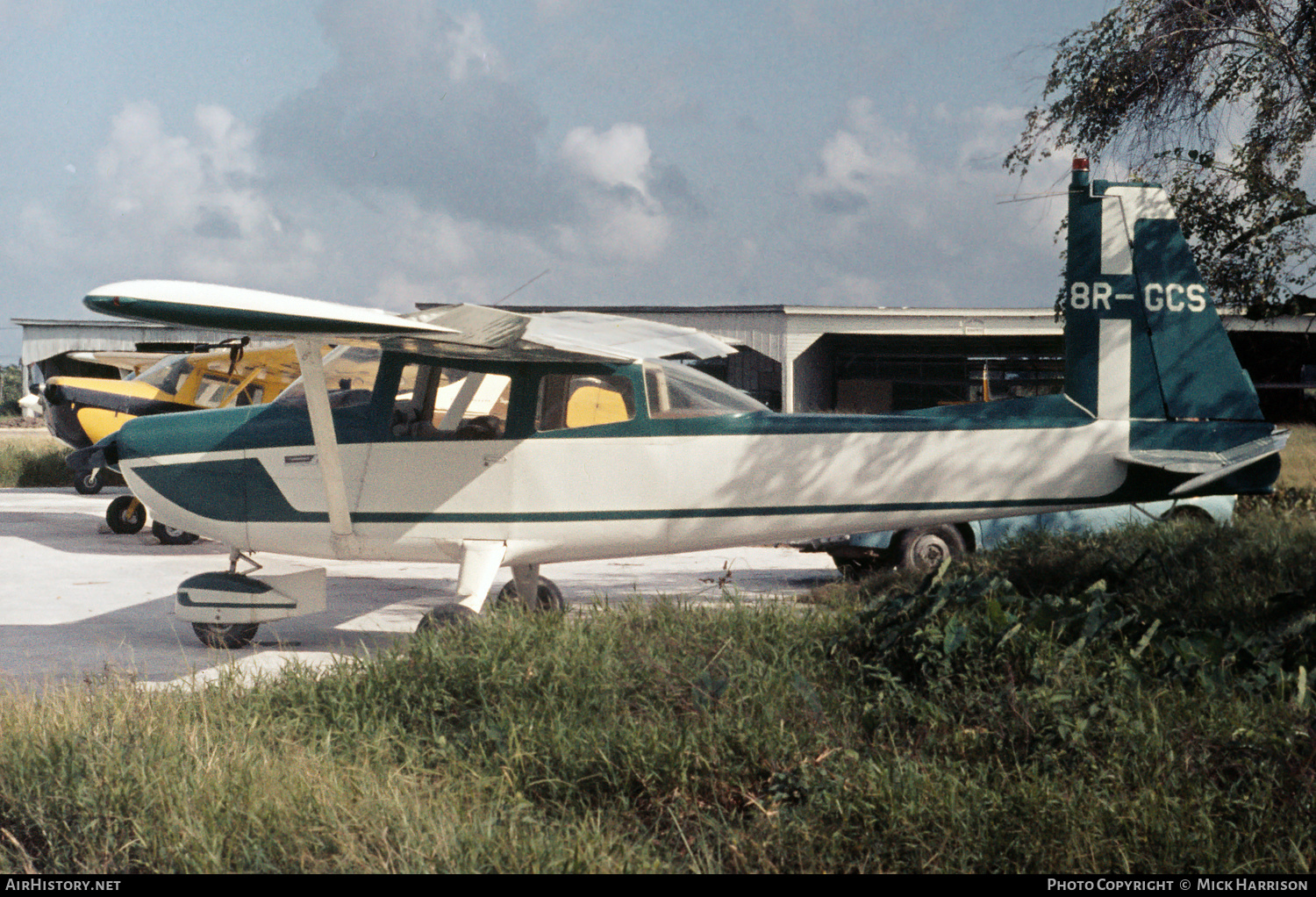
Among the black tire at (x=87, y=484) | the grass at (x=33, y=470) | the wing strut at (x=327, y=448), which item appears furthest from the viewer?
the grass at (x=33, y=470)

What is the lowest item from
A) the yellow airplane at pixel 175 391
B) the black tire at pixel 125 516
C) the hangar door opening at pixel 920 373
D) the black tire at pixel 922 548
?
the black tire at pixel 922 548

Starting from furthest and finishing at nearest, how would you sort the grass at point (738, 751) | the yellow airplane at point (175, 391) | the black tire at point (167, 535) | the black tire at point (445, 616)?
the yellow airplane at point (175, 391) < the black tire at point (167, 535) < the black tire at point (445, 616) < the grass at point (738, 751)

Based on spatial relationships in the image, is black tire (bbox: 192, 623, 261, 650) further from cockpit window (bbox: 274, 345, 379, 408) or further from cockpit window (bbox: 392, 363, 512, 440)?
cockpit window (bbox: 392, 363, 512, 440)

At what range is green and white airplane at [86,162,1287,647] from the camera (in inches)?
254

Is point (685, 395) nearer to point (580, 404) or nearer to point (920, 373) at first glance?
point (580, 404)

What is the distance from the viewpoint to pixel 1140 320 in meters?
6.78

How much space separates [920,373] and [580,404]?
Answer: 32.9 m

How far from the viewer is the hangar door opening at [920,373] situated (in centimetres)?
3566

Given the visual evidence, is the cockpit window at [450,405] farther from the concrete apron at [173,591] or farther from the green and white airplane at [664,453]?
the concrete apron at [173,591]

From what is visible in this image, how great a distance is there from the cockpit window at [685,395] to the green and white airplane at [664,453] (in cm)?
1

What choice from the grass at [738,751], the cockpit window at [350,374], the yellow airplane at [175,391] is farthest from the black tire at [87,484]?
the grass at [738,751]

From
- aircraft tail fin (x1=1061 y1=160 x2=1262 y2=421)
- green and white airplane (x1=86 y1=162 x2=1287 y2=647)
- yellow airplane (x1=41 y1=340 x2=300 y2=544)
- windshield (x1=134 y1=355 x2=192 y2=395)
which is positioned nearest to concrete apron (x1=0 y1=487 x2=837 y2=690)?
green and white airplane (x1=86 y1=162 x2=1287 y2=647)

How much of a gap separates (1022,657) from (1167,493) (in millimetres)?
2926

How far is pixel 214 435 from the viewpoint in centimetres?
689
